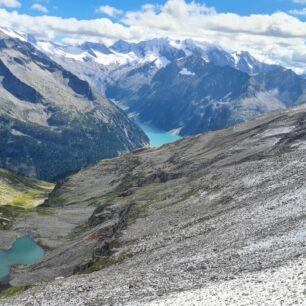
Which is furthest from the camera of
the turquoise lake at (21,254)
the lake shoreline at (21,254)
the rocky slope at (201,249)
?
the turquoise lake at (21,254)

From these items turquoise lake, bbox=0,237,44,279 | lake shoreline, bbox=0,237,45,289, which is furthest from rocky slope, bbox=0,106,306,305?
turquoise lake, bbox=0,237,44,279

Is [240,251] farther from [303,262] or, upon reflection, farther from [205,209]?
[205,209]

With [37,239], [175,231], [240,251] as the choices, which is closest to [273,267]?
[240,251]

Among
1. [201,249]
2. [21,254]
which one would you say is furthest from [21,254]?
[201,249]

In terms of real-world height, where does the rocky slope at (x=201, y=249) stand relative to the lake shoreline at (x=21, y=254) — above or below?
above

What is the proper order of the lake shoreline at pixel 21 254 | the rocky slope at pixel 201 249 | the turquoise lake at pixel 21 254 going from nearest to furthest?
the rocky slope at pixel 201 249 < the lake shoreline at pixel 21 254 < the turquoise lake at pixel 21 254

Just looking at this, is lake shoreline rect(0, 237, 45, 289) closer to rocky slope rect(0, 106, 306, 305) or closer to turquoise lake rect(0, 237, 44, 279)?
turquoise lake rect(0, 237, 44, 279)

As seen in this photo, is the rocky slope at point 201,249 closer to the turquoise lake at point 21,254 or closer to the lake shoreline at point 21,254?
the lake shoreline at point 21,254

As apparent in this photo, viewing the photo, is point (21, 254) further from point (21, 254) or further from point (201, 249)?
point (201, 249)

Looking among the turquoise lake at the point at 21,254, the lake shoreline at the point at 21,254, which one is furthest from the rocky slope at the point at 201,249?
the turquoise lake at the point at 21,254
